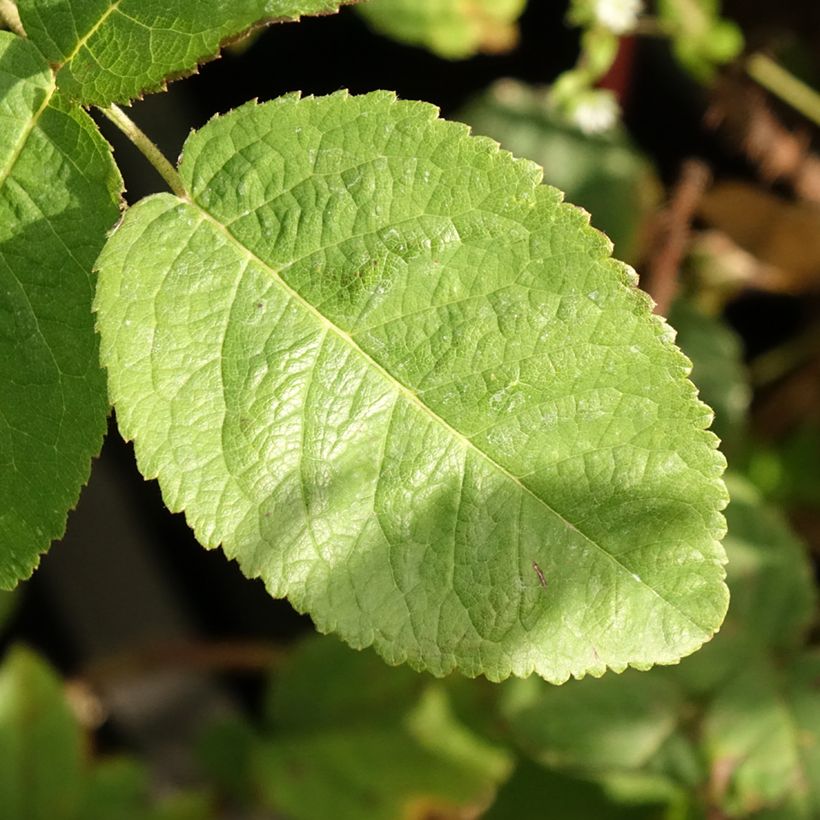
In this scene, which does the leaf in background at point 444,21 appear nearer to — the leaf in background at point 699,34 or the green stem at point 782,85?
the leaf in background at point 699,34

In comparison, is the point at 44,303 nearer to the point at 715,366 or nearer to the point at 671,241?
the point at 671,241

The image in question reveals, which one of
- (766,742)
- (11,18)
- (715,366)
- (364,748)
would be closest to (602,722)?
(766,742)

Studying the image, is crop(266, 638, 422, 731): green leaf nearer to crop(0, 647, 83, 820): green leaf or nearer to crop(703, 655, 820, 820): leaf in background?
crop(0, 647, 83, 820): green leaf

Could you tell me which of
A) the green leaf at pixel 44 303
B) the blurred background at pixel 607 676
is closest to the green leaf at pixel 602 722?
the blurred background at pixel 607 676

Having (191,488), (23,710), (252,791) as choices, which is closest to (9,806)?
(23,710)

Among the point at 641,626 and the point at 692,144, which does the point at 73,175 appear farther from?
the point at 692,144

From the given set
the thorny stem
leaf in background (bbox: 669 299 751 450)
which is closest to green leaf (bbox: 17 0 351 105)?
the thorny stem
